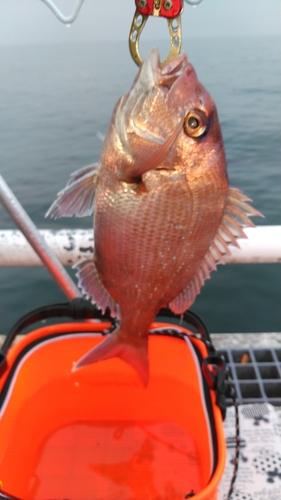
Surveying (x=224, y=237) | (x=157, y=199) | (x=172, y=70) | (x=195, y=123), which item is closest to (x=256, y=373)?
(x=224, y=237)

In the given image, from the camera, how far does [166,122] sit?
102 cm

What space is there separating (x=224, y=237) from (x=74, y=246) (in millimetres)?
924

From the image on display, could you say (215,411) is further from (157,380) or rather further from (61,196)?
(61,196)

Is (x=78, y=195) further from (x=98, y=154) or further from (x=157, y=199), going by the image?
(x=98, y=154)

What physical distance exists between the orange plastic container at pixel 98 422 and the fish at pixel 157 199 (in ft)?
1.93

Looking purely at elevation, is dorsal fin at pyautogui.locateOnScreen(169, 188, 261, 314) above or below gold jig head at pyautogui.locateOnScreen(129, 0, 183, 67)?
below

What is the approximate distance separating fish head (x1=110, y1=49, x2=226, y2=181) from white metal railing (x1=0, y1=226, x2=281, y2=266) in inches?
36.6

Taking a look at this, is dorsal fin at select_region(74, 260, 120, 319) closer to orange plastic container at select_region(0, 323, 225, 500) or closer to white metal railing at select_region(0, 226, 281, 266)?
orange plastic container at select_region(0, 323, 225, 500)

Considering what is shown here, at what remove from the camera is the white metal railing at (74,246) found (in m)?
1.91

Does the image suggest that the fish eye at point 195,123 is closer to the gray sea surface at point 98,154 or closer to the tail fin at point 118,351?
the gray sea surface at point 98,154

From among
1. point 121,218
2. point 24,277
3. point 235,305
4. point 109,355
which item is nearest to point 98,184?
point 121,218

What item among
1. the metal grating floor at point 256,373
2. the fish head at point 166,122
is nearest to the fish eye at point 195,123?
the fish head at point 166,122

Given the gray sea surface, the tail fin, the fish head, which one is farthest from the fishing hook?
the tail fin

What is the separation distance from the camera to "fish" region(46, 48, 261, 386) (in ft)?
3.28
